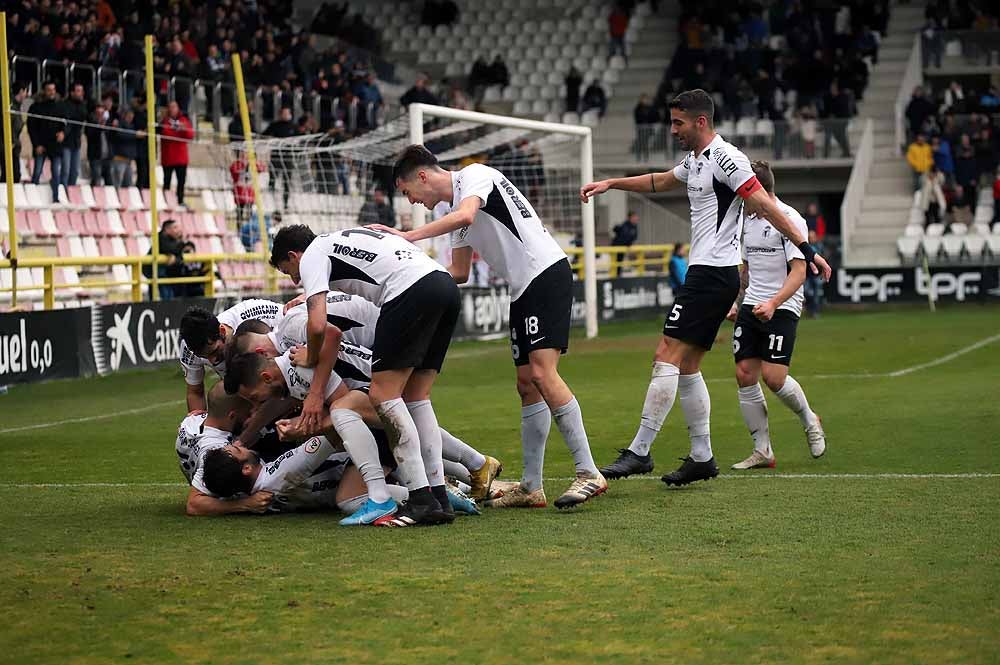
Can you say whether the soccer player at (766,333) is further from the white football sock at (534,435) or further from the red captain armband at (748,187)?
the white football sock at (534,435)

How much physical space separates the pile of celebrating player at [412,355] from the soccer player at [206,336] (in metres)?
0.01

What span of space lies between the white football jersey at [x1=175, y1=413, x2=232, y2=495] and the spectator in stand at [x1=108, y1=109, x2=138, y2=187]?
1279cm

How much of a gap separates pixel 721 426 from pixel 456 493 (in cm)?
459

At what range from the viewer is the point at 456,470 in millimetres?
8289

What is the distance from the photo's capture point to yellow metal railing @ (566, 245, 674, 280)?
28734 mm

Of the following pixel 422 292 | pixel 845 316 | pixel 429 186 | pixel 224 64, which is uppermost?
pixel 224 64

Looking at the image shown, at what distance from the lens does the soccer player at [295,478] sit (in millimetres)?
7773

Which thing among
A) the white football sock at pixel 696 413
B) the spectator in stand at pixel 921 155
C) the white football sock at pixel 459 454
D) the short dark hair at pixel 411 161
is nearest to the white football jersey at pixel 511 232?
the short dark hair at pixel 411 161

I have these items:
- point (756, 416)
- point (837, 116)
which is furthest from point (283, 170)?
point (837, 116)

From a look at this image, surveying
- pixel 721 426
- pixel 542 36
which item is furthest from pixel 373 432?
pixel 542 36

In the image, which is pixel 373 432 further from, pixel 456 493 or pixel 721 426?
pixel 721 426

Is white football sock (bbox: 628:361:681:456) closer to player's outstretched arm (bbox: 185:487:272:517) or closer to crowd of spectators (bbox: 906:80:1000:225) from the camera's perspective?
player's outstretched arm (bbox: 185:487:272:517)

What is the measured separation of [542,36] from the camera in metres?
43.1

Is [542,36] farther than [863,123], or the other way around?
[542,36]
